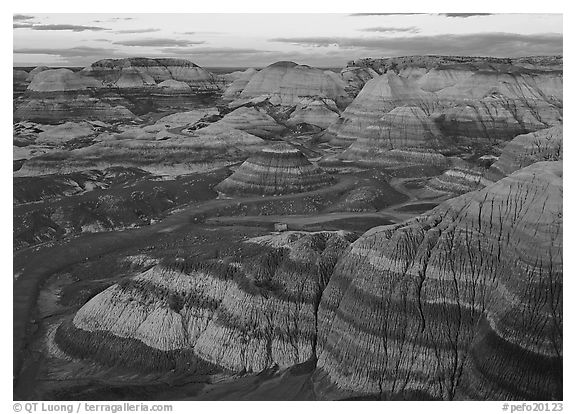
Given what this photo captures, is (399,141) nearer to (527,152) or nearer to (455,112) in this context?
(455,112)

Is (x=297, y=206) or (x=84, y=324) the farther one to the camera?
(x=297, y=206)

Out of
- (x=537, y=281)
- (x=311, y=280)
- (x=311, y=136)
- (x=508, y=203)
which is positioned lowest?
(x=311, y=136)

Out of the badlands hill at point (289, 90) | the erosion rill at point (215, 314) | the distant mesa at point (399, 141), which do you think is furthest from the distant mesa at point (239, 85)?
the erosion rill at point (215, 314)

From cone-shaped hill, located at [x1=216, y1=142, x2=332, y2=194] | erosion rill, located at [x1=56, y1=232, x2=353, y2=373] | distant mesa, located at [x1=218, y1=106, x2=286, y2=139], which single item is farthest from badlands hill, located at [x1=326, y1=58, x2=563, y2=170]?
erosion rill, located at [x1=56, y1=232, x2=353, y2=373]

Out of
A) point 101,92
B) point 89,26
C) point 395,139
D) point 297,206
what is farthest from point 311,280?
point 101,92

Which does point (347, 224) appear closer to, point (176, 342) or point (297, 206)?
point (297, 206)
